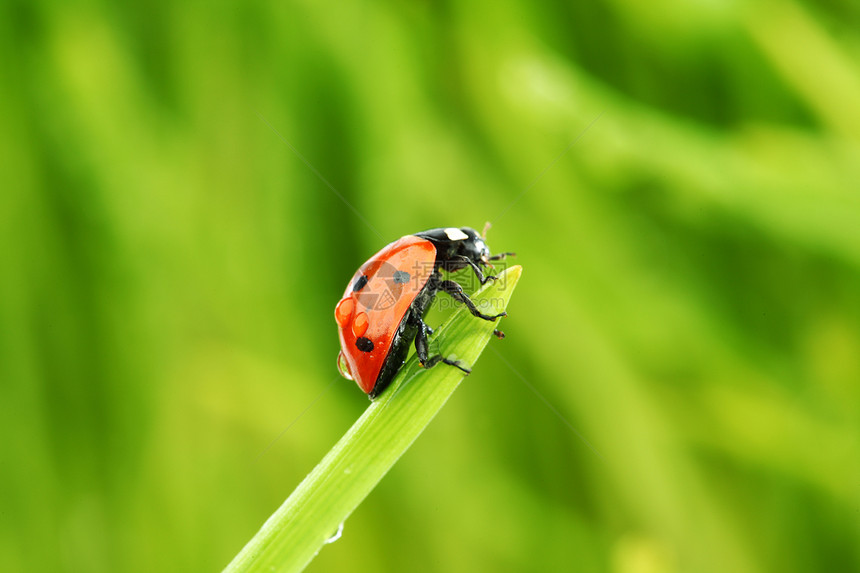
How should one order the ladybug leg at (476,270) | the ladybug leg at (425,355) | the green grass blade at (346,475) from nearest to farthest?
the green grass blade at (346,475)
the ladybug leg at (425,355)
the ladybug leg at (476,270)

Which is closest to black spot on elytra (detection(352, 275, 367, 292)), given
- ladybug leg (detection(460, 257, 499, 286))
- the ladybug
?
the ladybug

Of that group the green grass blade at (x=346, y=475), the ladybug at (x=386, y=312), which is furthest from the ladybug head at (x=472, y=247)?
the green grass blade at (x=346, y=475)

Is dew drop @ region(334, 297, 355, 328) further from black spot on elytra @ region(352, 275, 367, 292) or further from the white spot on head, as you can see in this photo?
the white spot on head

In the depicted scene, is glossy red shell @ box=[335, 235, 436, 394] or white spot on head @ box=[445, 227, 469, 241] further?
white spot on head @ box=[445, 227, 469, 241]

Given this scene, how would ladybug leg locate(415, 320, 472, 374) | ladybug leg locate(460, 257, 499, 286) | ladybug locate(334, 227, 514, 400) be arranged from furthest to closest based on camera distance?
ladybug leg locate(460, 257, 499, 286) → ladybug locate(334, 227, 514, 400) → ladybug leg locate(415, 320, 472, 374)

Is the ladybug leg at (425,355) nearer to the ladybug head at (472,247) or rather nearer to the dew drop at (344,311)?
the dew drop at (344,311)

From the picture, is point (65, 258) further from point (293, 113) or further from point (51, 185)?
point (293, 113)

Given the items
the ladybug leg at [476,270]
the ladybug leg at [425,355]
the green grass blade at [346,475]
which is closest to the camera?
the green grass blade at [346,475]
